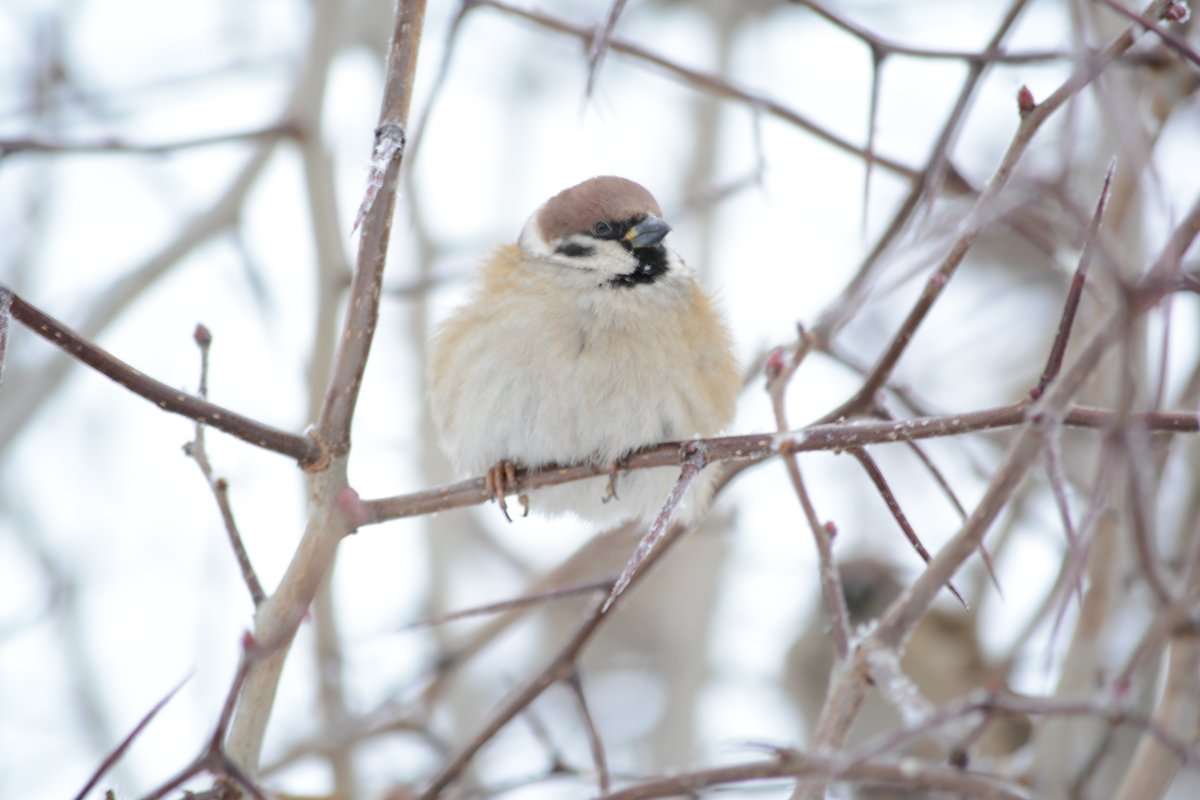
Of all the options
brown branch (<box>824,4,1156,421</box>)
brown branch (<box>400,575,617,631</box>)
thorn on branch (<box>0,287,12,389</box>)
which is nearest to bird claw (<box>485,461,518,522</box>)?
brown branch (<box>400,575,617,631</box>)

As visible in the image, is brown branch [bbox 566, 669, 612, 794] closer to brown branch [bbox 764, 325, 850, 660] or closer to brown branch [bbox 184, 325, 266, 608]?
brown branch [bbox 764, 325, 850, 660]

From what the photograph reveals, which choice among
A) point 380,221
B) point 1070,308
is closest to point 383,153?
point 380,221

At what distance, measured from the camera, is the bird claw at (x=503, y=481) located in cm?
328

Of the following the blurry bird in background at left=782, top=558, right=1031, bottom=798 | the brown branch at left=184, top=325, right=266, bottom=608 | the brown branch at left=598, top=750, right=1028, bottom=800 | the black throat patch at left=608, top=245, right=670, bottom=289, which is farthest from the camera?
the blurry bird in background at left=782, top=558, right=1031, bottom=798

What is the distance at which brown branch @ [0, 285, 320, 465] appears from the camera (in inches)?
78.1

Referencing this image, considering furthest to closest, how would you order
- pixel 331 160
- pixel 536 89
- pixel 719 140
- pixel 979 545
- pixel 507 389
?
pixel 536 89 < pixel 719 140 < pixel 331 160 < pixel 507 389 < pixel 979 545

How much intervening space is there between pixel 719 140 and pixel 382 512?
16.9 ft

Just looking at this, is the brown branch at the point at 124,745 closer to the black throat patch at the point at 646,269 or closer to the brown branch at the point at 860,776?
the brown branch at the point at 860,776

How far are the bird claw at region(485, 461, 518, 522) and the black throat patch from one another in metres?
0.62

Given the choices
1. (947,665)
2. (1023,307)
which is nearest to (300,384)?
(947,665)

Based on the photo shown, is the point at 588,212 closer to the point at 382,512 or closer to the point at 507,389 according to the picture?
the point at 507,389

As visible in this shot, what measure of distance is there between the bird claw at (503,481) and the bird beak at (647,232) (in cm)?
80

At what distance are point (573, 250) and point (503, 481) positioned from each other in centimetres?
84

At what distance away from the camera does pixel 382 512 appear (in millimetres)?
2484
